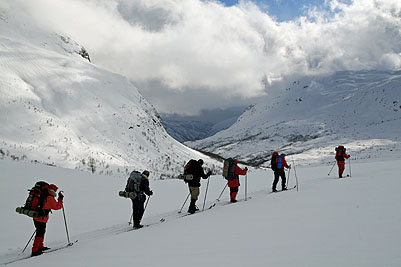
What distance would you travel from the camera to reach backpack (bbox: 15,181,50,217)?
7.05 metres

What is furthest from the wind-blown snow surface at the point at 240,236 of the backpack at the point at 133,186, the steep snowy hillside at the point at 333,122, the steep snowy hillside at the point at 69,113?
the steep snowy hillside at the point at 333,122

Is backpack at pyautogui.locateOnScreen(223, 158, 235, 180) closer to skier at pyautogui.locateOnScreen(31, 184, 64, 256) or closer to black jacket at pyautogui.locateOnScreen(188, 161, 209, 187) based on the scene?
black jacket at pyautogui.locateOnScreen(188, 161, 209, 187)

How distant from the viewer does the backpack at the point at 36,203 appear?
7.05 m

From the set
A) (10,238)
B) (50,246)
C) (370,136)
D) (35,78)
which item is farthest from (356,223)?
(370,136)

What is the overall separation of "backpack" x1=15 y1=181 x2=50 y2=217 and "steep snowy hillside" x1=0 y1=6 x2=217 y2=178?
37.5ft

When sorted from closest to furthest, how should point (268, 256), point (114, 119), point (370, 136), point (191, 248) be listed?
point (268, 256)
point (191, 248)
point (114, 119)
point (370, 136)

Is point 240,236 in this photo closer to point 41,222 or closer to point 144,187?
point 144,187

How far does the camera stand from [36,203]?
720 centimetres

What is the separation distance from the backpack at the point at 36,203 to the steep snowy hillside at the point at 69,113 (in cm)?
1143

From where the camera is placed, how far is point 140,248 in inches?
232

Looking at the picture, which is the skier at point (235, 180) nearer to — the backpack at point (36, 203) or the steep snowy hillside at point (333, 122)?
the backpack at point (36, 203)

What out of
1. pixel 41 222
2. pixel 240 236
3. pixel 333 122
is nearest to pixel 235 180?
pixel 240 236

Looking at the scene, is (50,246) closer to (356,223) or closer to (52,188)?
(52,188)

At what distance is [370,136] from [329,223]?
341 feet
